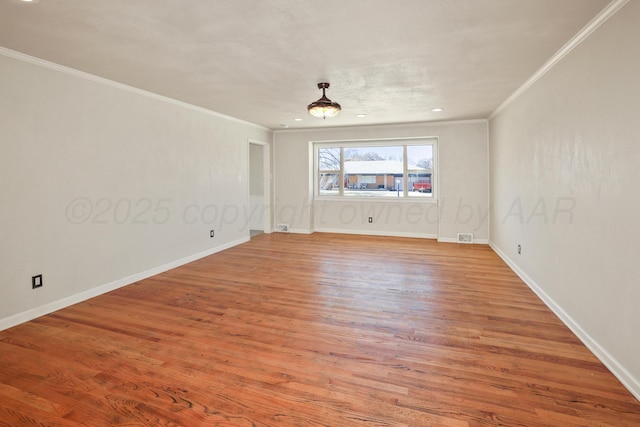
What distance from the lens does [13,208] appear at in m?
2.84

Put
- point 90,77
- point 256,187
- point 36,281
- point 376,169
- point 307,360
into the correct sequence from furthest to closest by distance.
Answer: point 256,187
point 376,169
point 90,77
point 36,281
point 307,360

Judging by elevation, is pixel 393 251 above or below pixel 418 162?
below

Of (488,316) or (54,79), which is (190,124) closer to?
(54,79)

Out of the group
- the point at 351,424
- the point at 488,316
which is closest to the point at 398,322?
the point at 488,316

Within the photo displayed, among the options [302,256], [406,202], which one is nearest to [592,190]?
[302,256]

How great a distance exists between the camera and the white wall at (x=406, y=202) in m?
6.33

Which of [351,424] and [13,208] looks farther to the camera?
[13,208]

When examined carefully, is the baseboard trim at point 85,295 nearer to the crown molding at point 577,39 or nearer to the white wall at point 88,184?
the white wall at point 88,184

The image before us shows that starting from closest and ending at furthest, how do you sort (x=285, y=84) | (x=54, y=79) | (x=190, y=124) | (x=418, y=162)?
(x=54, y=79), (x=285, y=84), (x=190, y=124), (x=418, y=162)

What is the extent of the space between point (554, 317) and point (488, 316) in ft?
1.95

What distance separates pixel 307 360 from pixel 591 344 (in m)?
2.12

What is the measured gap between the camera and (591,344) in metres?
2.40

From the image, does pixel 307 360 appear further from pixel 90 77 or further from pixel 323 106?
pixel 90 77

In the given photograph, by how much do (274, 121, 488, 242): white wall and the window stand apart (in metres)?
0.30
